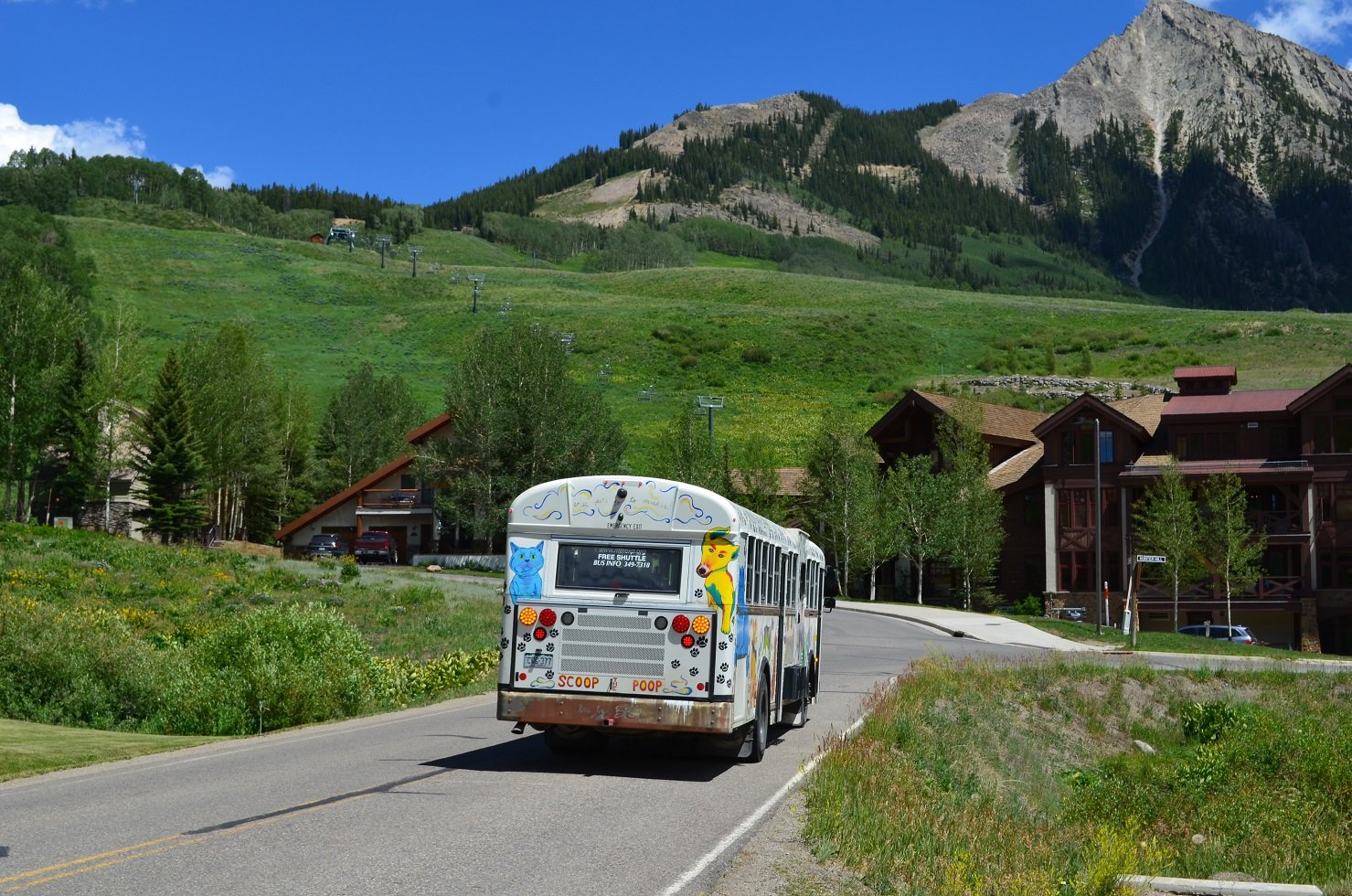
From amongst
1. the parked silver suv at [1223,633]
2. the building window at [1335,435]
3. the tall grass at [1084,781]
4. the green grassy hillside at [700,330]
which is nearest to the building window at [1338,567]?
the building window at [1335,435]

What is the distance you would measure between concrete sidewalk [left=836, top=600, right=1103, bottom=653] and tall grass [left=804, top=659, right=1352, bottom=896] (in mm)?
11747

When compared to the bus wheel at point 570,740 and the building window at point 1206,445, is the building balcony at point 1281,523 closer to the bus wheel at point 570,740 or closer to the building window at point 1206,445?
the building window at point 1206,445

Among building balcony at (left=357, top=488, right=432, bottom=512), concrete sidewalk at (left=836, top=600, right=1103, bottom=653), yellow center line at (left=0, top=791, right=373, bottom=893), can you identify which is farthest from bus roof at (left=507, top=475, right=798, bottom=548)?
building balcony at (left=357, top=488, right=432, bottom=512)

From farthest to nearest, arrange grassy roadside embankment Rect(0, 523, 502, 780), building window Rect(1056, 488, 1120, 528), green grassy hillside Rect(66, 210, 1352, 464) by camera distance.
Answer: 1. green grassy hillside Rect(66, 210, 1352, 464)
2. building window Rect(1056, 488, 1120, 528)
3. grassy roadside embankment Rect(0, 523, 502, 780)

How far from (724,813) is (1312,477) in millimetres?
48263

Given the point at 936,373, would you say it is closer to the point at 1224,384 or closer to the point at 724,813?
the point at 1224,384

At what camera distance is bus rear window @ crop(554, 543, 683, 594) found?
1366 centimetres

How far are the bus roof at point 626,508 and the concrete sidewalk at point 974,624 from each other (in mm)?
28437

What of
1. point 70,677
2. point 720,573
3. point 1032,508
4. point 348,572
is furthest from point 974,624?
point 720,573

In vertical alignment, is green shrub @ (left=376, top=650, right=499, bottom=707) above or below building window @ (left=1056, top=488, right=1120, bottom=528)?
below

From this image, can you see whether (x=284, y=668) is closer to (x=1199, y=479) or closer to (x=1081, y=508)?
(x=1199, y=479)

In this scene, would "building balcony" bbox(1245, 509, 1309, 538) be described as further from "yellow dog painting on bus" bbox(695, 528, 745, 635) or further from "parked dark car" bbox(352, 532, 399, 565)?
"yellow dog painting on bus" bbox(695, 528, 745, 635)

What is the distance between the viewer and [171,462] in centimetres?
6450

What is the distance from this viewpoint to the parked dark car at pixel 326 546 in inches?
2665
